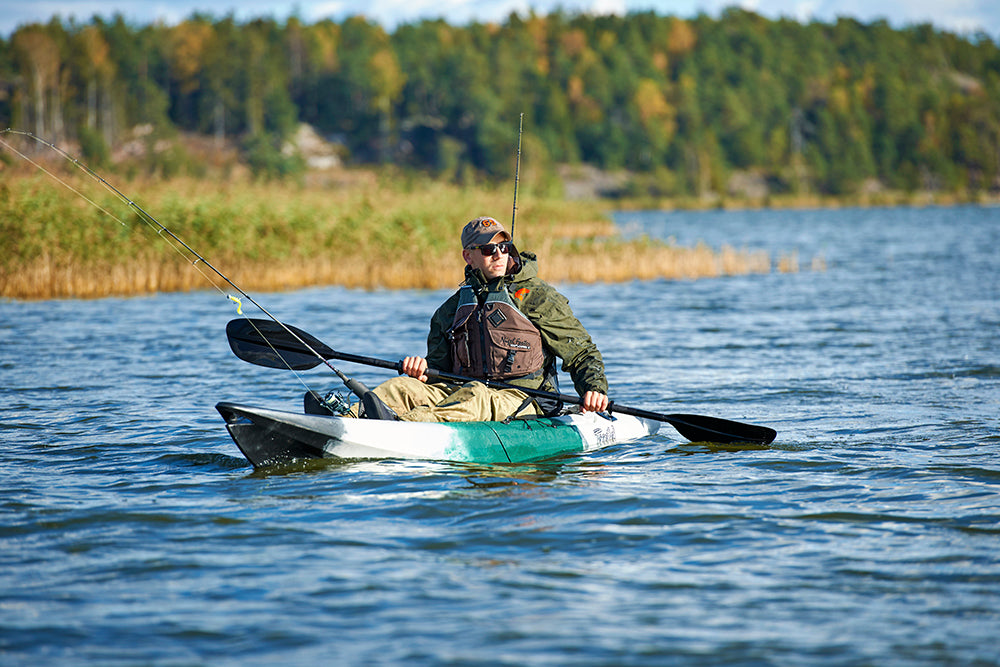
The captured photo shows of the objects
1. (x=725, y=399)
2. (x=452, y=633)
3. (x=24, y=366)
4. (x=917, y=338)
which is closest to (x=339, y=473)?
(x=452, y=633)

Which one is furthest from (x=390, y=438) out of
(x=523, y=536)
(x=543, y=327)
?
(x=523, y=536)

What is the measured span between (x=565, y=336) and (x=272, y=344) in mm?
1947

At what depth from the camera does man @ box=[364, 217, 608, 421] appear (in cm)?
Result: 679

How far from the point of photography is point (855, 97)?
12169 centimetres

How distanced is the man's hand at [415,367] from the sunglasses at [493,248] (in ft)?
2.72

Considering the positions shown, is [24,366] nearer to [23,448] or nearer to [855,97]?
[23,448]

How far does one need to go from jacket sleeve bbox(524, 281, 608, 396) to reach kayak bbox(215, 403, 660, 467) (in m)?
0.39

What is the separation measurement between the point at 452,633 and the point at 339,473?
2.55 meters

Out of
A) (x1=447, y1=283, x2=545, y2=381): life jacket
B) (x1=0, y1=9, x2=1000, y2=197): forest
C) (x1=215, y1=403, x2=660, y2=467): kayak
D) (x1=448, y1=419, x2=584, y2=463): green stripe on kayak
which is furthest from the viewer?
(x1=0, y1=9, x2=1000, y2=197): forest

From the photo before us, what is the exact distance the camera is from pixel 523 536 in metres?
5.25

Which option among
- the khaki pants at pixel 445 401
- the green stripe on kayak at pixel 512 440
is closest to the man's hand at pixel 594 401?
the green stripe on kayak at pixel 512 440

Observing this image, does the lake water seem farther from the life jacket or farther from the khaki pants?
the life jacket

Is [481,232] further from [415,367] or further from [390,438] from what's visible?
[390,438]

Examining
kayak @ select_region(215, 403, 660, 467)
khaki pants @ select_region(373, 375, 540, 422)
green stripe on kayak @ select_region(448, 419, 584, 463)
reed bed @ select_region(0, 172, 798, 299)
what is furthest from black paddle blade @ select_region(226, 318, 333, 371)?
reed bed @ select_region(0, 172, 798, 299)
